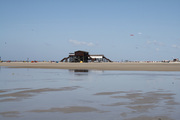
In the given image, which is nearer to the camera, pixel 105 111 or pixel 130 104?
pixel 105 111

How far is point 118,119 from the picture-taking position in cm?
710

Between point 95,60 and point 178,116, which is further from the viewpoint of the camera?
point 95,60

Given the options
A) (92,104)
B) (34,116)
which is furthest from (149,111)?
(34,116)

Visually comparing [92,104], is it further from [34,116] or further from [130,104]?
[34,116]

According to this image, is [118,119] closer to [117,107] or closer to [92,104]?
[117,107]

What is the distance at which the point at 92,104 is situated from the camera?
9562mm

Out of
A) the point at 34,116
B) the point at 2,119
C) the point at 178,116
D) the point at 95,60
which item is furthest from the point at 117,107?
the point at 95,60

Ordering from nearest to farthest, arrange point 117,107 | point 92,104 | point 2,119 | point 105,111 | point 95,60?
1. point 2,119
2. point 105,111
3. point 117,107
4. point 92,104
5. point 95,60

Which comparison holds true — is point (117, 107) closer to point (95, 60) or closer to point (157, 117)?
point (157, 117)

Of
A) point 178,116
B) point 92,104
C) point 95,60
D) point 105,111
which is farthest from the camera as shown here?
point 95,60

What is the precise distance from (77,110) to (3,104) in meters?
3.48

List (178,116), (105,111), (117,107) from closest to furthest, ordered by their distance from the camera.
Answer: (178,116) < (105,111) < (117,107)

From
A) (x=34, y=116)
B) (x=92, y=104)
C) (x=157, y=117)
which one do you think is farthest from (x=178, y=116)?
(x=34, y=116)

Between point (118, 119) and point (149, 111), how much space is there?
1747 mm
